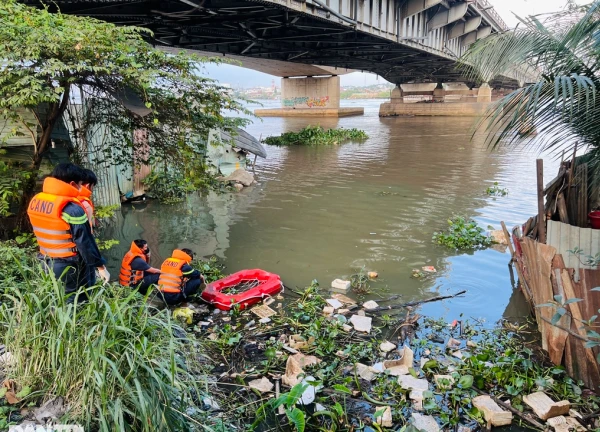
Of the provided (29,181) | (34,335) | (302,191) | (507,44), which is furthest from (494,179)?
(34,335)

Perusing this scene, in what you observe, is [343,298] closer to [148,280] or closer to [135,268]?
[148,280]

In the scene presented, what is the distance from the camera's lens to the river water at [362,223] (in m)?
7.48

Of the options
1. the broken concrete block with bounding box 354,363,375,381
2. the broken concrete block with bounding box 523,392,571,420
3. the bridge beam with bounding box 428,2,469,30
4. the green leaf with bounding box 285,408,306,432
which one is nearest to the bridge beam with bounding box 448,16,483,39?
the bridge beam with bounding box 428,2,469,30

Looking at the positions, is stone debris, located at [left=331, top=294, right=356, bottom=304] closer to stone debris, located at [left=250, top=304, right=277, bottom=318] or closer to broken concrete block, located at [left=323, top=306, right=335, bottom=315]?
broken concrete block, located at [left=323, top=306, right=335, bottom=315]

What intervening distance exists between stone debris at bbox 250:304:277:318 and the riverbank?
1 cm

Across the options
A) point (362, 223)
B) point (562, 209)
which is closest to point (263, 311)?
point (562, 209)

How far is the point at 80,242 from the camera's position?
170 inches

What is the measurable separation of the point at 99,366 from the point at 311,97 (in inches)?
2062

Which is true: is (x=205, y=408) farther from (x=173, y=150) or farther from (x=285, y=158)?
(x=285, y=158)

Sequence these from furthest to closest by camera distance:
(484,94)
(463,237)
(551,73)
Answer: (484,94)
(463,237)
(551,73)

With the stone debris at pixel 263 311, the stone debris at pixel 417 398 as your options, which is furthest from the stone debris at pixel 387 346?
the stone debris at pixel 263 311

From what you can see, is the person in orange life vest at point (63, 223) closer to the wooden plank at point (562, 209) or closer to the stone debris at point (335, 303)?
the stone debris at point (335, 303)

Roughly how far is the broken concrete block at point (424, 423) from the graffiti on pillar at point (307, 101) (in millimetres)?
50453

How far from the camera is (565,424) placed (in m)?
3.89
